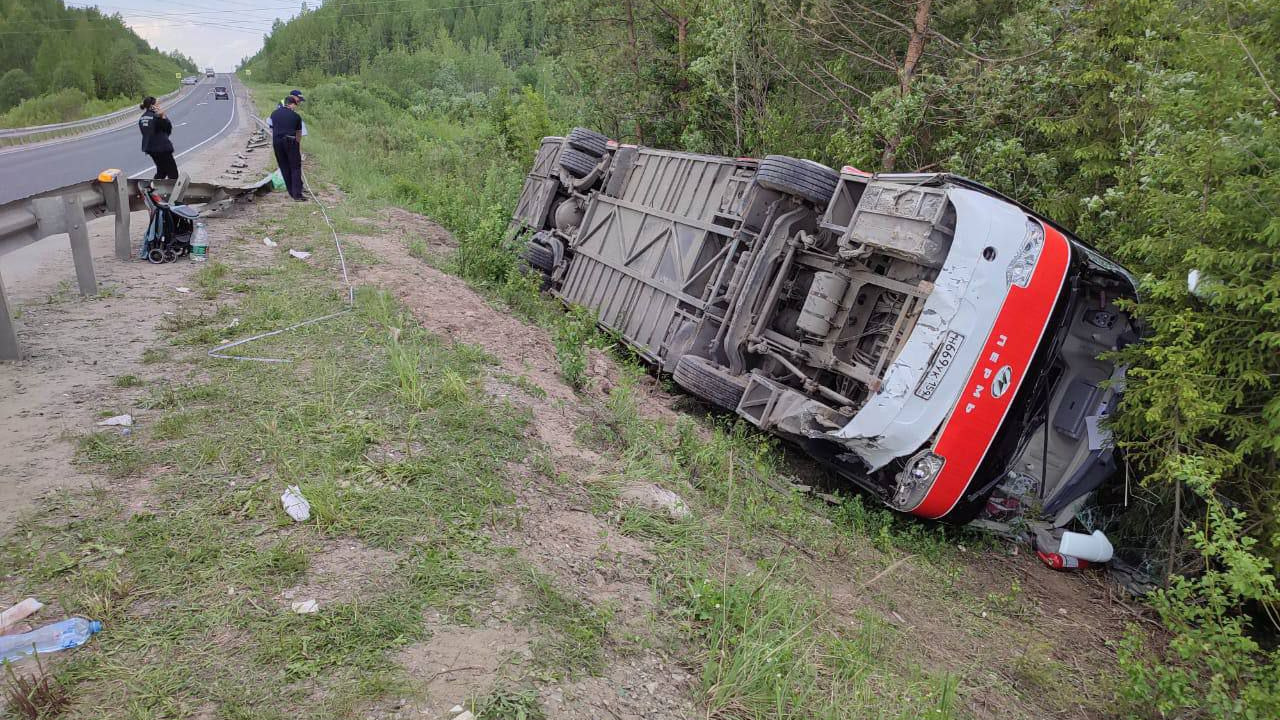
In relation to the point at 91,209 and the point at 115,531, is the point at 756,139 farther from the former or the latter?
the point at 115,531

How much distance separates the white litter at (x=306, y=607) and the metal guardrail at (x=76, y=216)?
11.1 feet

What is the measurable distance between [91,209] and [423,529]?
5.81 metres

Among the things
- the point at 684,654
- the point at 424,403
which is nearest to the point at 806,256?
the point at 424,403

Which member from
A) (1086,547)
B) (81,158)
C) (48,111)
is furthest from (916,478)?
(48,111)

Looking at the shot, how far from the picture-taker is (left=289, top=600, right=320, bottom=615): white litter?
104 inches

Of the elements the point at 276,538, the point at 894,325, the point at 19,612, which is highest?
the point at 894,325

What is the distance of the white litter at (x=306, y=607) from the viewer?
264 centimetres

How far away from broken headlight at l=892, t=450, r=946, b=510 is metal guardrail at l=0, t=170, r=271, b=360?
612 cm

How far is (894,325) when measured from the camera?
18.6 feet

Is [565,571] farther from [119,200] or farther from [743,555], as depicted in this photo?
[119,200]

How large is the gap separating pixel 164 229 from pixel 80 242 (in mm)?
1472

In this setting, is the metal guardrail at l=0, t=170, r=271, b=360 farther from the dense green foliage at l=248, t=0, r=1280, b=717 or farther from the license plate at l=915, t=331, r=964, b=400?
the license plate at l=915, t=331, r=964, b=400

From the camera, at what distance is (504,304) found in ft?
26.4

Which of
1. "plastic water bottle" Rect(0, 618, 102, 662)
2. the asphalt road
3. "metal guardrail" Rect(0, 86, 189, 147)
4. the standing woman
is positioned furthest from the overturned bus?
"metal guardrail" Rect(0, 86, 189, 147)
